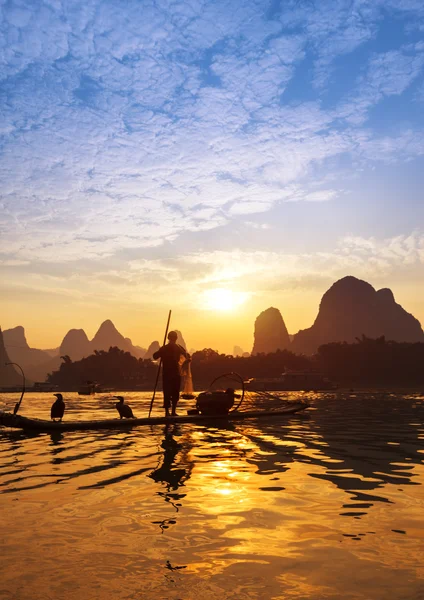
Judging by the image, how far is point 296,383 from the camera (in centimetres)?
12212

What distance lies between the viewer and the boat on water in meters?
116

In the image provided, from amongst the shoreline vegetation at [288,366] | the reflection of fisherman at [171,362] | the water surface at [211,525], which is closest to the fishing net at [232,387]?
the reflection of fisherman at [171,362]

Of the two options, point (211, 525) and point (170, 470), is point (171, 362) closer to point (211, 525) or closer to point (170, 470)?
point (170, 470)

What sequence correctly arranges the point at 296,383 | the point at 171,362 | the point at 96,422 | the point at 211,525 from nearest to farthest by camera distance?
the point at 211,525 < the point at 96,422 < the point at 171,362 < the point at 296,383

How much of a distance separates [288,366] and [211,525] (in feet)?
446

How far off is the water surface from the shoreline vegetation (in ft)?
386

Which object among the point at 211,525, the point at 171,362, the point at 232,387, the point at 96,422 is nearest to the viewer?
the point at 211,525

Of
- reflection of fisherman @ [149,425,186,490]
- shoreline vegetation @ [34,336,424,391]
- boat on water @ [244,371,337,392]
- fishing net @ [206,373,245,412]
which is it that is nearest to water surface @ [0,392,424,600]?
reflection of fisherman @ [149,425,186,490]

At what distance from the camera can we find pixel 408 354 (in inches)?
4850

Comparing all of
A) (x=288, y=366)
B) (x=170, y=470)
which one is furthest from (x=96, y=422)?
Answer: (x=288, y=366)

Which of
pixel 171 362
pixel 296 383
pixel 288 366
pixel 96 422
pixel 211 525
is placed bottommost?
pixel 296 383

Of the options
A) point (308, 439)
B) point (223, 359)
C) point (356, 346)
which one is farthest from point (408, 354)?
point (308, 439)

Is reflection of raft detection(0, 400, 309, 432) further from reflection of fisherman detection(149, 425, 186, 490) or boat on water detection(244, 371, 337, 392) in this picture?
boat on water detection(244, 371, 337, 392)

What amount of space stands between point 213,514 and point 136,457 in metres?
4.78
